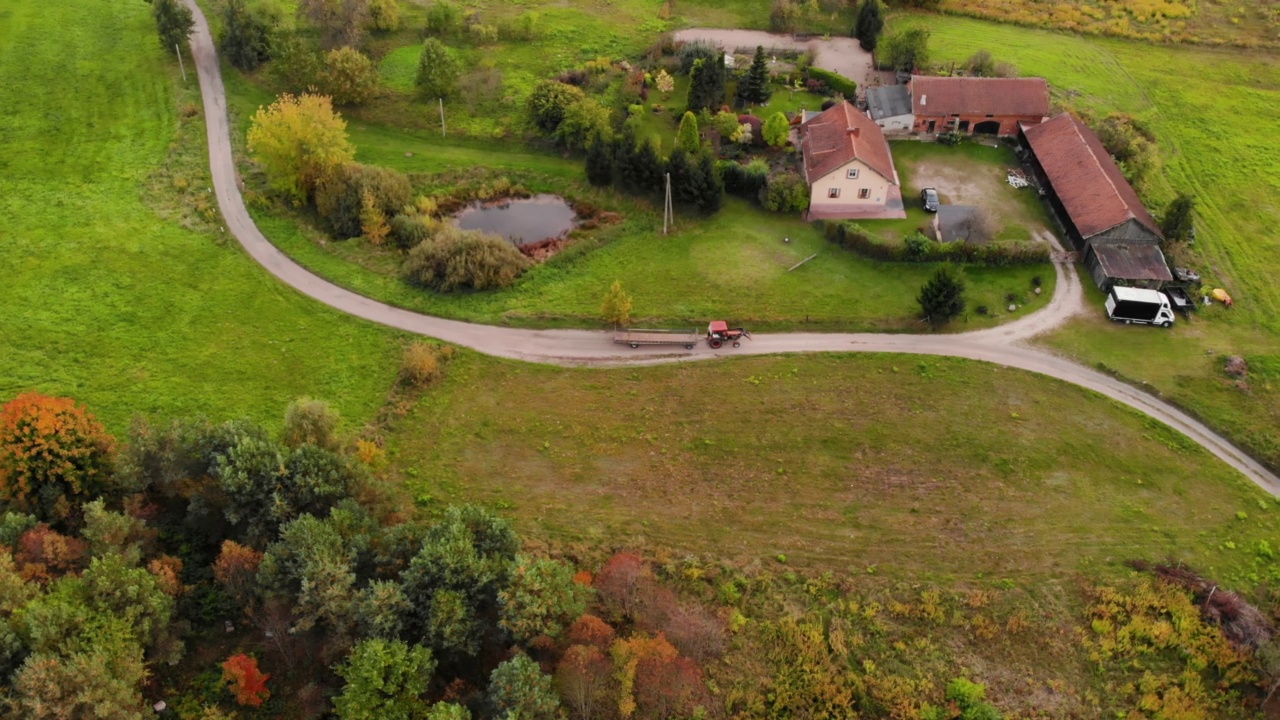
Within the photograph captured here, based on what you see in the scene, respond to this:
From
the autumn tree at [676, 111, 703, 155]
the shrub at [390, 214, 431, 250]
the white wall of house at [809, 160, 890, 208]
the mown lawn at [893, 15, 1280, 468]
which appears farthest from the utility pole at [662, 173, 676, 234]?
the mown lawn at [893, 15, 1280, 468]

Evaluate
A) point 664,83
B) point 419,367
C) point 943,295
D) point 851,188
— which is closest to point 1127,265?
point 943,295

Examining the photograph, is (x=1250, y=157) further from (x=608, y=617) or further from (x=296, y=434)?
(x=296, y=434)

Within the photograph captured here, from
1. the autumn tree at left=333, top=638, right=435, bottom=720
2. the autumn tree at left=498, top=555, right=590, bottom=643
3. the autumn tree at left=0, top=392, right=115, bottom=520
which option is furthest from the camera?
the autumn tree at left=0, top=392, right=115, bottom=520

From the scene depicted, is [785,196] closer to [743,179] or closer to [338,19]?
[743,179]

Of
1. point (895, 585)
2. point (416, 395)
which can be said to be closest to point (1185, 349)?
point (895, 585)

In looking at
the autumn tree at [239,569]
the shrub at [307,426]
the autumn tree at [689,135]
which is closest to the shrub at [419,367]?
the shrub at [307,426]

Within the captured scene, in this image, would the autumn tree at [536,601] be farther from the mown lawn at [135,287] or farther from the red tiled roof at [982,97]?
the red tiled roof at [982,97]

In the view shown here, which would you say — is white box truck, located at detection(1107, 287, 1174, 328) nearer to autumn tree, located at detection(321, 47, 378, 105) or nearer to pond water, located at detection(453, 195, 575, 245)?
pond water, located at detection(453, 195, 575, 245)
